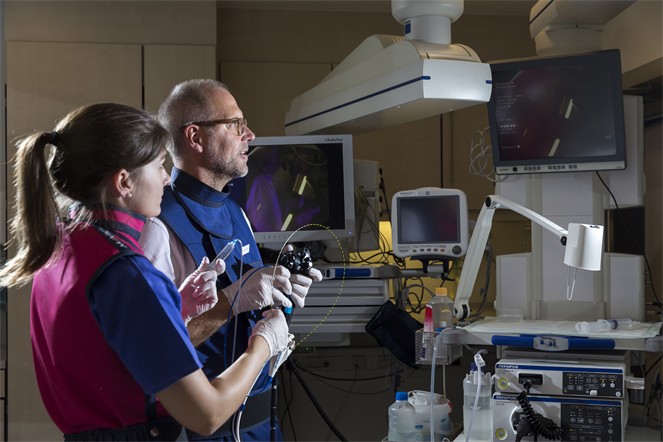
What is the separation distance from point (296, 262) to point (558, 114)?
1.42 meters

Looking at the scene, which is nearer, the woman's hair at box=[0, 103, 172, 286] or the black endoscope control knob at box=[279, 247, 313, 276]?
the woman's hair at box=[0, 103, 172, 286]

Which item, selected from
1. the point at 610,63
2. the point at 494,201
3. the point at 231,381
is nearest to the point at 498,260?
the point at 494,201

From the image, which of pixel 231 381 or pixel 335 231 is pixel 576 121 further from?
pixel 231 381

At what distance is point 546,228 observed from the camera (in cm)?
256

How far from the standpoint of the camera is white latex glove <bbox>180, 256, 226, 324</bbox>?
66.2 inches

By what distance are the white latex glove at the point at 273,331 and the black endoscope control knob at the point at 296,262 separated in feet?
0.98

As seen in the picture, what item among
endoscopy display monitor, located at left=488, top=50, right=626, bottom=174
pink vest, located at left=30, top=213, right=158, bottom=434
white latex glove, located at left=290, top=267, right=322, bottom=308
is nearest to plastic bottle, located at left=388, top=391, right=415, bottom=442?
white latex glove, located at left=290, top=267, right=322, bottom=308

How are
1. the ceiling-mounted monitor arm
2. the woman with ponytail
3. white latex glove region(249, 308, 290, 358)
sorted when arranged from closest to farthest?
the woman with ponytail
white latex glove region(249, 308, 290, 358)
the ceiling-mounted monitor arm

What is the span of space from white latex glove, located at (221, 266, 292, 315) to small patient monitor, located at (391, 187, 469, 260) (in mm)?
1255

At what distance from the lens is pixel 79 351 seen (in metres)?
1.19

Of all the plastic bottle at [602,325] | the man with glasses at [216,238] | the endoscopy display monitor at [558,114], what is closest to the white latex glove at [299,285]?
the man with glasses at [216,238]

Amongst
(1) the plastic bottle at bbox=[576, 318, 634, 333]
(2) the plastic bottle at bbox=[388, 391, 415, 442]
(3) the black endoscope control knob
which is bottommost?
(2) the plastic bottle at bbox=[388, 391, 415, 442]

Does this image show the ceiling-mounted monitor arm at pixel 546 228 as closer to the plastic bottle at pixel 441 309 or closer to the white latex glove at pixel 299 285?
the plastic bottle at pixel 441 309

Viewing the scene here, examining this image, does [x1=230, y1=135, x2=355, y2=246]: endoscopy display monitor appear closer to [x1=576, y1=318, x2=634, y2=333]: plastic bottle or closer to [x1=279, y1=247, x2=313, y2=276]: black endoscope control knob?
[x1=576, y1=318, x2=634, y2=333]: plastic bottle
